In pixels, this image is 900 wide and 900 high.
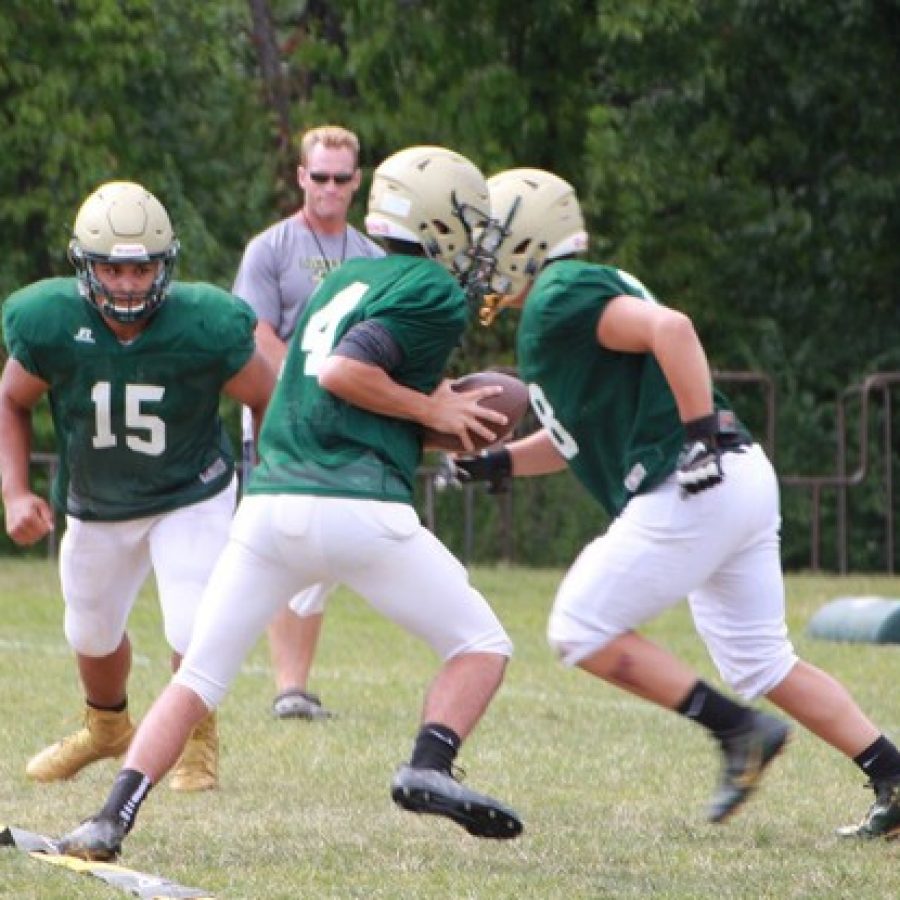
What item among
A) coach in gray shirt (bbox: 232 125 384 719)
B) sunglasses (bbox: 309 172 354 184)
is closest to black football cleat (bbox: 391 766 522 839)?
coach in gray shirt (bbox: 232 125 384 719)

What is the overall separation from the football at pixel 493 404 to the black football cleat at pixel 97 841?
1.16m

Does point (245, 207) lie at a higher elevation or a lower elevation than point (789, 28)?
lower

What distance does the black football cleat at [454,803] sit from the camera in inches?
229

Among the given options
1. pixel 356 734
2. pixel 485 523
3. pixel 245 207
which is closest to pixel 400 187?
pixel 356 734

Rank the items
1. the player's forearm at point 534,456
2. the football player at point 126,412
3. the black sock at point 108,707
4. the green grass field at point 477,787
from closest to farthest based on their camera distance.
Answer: the green grass field at point 477,787
the player's forearm at point 534,456
the football player at point 126,412
the black sock at point 108,707

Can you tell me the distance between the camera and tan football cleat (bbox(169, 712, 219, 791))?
746 cm

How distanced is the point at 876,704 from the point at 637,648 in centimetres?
373

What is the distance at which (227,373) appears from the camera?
7066 millimetres

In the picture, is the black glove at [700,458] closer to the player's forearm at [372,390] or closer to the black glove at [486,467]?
the player's forearm at [372,390]

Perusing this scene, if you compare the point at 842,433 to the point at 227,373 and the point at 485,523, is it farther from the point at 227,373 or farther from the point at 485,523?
the point at 227,373

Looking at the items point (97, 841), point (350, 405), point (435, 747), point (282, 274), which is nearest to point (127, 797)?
point (97, 841)

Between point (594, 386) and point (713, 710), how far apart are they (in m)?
0.82

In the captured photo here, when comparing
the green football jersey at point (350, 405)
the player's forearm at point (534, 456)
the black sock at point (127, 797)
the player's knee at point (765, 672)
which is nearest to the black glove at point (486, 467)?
the player's forearm at point (534, 456)

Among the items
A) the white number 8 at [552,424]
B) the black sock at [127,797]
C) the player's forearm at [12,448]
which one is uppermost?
the white number 8 at [552,424]
